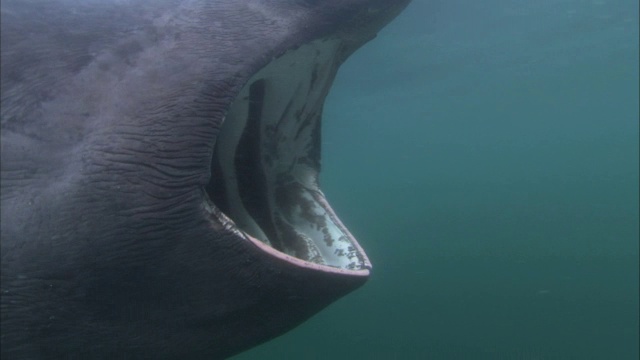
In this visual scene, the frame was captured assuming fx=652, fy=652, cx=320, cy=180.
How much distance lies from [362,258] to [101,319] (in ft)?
3.88

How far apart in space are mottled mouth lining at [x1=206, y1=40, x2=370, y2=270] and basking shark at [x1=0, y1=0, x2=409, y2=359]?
44 cm

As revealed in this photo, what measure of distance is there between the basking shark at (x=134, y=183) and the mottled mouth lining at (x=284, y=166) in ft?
1.45

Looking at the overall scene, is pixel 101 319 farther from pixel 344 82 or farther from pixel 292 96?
pixel 344 82

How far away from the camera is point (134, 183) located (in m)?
2.15

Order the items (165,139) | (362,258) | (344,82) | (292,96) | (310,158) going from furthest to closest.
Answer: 1. (344,82)
2. (310,158)
3. (292,96)
4. (362,258)
5. (165,139)

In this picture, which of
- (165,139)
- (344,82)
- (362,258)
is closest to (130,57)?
(165,139)

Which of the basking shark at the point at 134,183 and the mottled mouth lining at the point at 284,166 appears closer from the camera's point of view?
the basking shark at the point at 134,183

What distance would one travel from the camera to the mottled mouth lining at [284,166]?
3.07 m

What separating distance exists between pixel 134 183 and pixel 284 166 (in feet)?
Answer: 4.69

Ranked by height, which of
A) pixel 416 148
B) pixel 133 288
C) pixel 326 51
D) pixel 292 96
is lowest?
pixel 416 148

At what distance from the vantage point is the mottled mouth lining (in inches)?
121

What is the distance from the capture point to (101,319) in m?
2.28

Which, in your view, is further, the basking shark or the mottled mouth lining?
the mottled mouth lining

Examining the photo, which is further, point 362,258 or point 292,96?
point 292,96
